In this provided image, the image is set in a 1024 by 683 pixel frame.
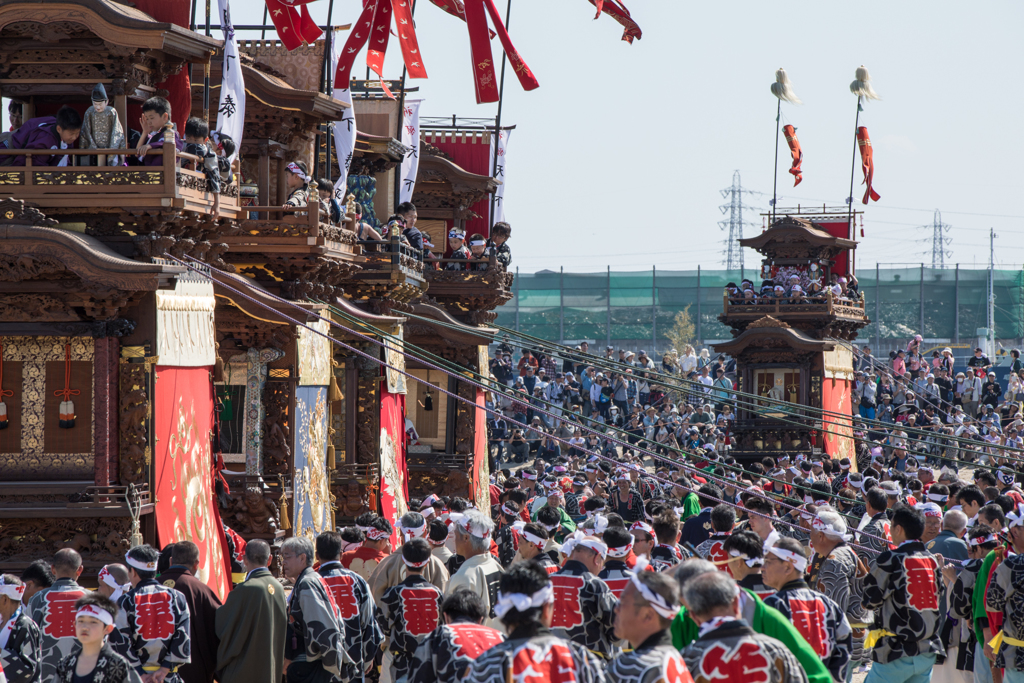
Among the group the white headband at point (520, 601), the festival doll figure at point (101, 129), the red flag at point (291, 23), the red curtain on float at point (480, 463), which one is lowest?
the red curtain on float at point (480, 463)

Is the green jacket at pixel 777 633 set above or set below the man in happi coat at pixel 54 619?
above

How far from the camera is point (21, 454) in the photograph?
36.2ft

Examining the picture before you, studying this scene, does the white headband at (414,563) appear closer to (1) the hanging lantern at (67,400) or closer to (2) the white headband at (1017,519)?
(1) the hanging lantern at (67,400)

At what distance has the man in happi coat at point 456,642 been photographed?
20.7 feet

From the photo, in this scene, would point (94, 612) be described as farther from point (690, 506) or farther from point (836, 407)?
point (836, 407)

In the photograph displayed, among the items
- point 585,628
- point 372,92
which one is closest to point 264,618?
point 585,628

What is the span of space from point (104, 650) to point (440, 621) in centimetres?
270

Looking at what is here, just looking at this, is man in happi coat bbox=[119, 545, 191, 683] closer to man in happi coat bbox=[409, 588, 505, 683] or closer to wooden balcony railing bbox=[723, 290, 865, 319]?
man in happi coat bbox=[409, 588, 505, 683]

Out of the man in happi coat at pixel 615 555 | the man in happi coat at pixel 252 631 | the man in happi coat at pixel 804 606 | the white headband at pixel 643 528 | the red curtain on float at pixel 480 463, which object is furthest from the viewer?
the red curtain on float at pixel 480 463

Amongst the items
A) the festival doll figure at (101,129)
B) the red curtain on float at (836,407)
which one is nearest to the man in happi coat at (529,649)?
the festival doll figure at (101,129)

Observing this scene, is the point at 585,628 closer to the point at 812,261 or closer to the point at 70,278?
the point at 70,278

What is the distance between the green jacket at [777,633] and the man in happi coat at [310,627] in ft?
9.01

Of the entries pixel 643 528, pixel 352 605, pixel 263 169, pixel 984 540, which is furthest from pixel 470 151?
pixel 352 605

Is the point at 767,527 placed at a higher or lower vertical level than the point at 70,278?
lower
